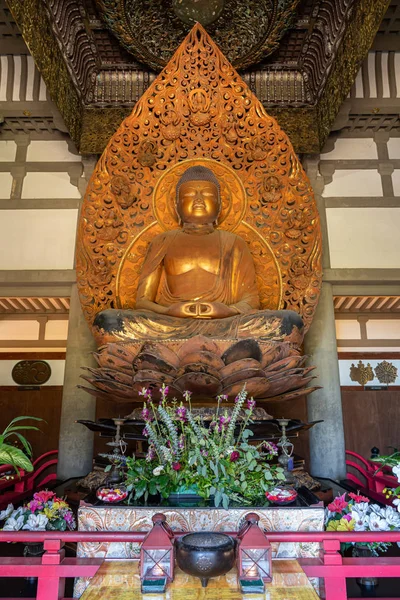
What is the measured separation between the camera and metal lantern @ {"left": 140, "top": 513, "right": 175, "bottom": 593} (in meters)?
1.69

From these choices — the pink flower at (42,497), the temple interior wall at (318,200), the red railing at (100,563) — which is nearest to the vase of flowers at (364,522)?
the red railing at (100,563)

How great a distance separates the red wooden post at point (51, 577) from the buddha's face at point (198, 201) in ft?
10.8

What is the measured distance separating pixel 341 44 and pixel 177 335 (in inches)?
136

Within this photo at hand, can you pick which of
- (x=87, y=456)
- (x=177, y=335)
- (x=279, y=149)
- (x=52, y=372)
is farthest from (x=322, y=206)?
(x=52, y=372)

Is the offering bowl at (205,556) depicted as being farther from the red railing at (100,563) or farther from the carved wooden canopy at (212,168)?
the carved wooden canopy at (212,168)

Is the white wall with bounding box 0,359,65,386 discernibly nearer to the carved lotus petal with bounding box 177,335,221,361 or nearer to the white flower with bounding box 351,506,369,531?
the carved lotus petal with bounding box 177,335,221,361

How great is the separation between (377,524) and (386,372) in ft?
12.5

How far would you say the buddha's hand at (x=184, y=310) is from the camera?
396cm

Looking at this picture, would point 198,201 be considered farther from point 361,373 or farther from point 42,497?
point 361,373

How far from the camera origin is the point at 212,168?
497 centimetres

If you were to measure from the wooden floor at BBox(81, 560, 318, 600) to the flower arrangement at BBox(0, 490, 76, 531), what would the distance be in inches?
41.0

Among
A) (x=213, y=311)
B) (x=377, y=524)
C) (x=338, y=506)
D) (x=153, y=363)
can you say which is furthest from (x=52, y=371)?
(x=377, y=524)

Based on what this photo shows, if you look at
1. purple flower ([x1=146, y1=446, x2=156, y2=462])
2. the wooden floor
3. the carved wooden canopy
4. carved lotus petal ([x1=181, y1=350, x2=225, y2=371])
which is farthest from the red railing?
the carved wooden canopy

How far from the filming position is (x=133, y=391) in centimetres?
362
